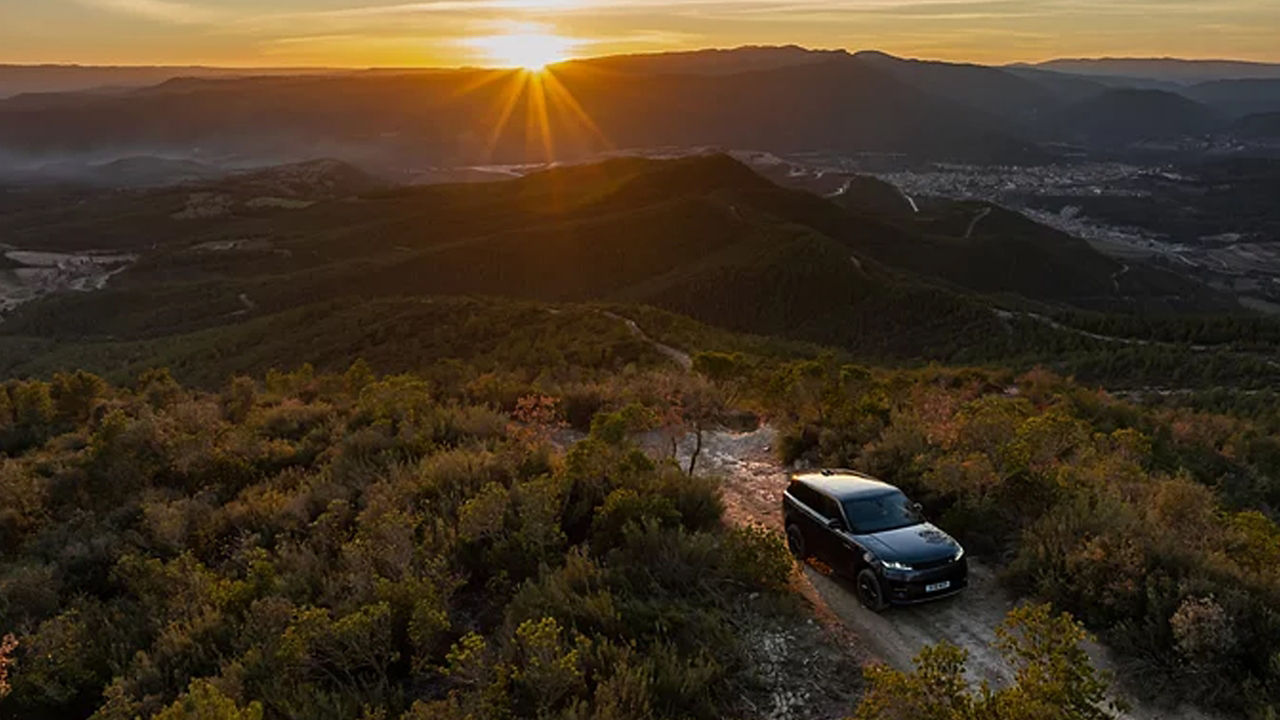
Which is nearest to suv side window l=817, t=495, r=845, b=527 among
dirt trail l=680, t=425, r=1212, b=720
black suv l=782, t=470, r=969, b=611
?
black suv l=782, t=470, r=969, b=611

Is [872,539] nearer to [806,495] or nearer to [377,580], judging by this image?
[806,495]

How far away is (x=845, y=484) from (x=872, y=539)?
4.33 feet

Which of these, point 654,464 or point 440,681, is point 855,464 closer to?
point 654,464

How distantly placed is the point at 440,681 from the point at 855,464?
9.35m

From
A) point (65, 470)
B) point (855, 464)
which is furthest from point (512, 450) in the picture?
point (65, 470)

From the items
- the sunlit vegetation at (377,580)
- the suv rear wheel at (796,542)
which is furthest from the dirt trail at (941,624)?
the sunlit vegetation at (377,580)

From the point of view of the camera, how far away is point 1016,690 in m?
6.39

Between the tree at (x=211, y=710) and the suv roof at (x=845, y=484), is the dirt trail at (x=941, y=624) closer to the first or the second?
the suv roof at (x=845, y=484)

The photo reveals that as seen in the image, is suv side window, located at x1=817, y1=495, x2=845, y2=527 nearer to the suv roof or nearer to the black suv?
the black suv

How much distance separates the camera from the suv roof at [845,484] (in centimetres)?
1231

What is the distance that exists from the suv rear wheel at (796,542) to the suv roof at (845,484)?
76 cm

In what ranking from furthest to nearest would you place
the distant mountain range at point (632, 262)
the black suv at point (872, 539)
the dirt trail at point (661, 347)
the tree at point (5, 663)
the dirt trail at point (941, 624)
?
the distant mountain range at point (632, 262) → the dirt trail at point (661, 347) → the black suv at point (872, 539) → the dirt trail at point (941, 624) → the tree at point (5, 663)

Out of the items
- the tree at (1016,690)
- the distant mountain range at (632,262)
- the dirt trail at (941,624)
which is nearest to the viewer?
the tree at (1016,690)

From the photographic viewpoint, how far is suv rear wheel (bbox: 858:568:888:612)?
36.0 feet
